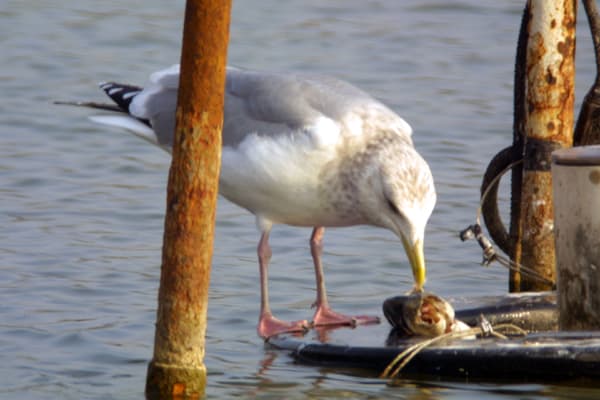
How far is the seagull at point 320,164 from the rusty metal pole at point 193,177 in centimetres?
164

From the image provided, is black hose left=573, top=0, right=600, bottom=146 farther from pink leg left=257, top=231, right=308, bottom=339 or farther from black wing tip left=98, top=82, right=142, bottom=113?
black wing tip left=98, top=82, right=142, bottom=113

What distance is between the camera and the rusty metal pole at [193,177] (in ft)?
20.2

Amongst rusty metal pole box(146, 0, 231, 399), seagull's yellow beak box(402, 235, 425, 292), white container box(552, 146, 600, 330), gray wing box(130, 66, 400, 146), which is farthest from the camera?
gray wing box(130, 66, 400, 146)

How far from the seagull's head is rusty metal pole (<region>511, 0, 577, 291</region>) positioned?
960mm

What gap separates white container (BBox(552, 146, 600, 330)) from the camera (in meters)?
7.24

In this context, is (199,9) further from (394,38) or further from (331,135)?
(394,38)

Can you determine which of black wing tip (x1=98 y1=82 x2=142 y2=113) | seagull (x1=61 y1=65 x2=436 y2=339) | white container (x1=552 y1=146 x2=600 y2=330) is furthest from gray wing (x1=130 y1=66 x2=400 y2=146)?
white container (x1=552 y1=146 x2=600 y2=330)

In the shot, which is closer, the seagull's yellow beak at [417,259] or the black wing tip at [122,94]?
the seagull's yellow beak at [417,259]

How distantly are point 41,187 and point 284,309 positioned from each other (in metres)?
3.37

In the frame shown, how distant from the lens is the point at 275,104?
824 centimetres

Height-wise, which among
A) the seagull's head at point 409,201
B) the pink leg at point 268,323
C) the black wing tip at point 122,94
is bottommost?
the pink leg at point 268,323

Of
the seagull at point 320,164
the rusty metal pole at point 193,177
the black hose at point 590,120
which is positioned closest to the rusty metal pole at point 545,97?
the black hose at point 590,120

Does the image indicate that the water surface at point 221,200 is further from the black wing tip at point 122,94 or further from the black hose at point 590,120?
the black hose at point 590,120

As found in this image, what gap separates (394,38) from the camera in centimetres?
1741
